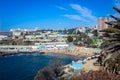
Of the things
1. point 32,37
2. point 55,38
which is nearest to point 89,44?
point 55,38

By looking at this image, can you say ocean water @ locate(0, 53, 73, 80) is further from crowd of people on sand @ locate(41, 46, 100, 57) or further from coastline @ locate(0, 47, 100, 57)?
crowd of people on sand @ locate(41, 46, 100, 57)

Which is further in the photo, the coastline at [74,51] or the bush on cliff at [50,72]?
the coastline at [74,51]

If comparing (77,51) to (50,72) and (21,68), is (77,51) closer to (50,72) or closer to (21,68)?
(21,68)

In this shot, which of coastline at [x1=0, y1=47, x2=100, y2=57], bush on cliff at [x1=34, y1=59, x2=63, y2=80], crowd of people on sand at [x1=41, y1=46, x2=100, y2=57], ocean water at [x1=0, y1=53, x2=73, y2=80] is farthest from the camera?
coastline at [x1=0, y1=47, x2=100, y2=57]

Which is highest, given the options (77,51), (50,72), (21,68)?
(50,72)

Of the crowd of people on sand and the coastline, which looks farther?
the coastline

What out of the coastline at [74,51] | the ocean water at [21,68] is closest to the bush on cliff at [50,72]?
the ocean water at [21,68]

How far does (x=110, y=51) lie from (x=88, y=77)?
44.9 inches

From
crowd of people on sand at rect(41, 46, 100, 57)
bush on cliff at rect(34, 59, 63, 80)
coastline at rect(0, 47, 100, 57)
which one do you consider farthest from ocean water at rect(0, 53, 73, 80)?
crowd of people on sand at rect(41, 46, 100, 57)

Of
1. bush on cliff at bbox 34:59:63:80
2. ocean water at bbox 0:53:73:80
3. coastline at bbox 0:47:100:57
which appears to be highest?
bush on cliff at bbox 34:59:63:80

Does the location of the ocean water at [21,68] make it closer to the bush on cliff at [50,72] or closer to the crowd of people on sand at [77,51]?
the bush on cliff at [50,72]

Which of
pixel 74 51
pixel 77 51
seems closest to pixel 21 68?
pixel 77 51

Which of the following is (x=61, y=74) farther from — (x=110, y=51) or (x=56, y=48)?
(x=56, y=48)

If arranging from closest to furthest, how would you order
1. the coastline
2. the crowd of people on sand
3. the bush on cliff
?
the bush on cliff
the crowd of people on sand
the coastline
